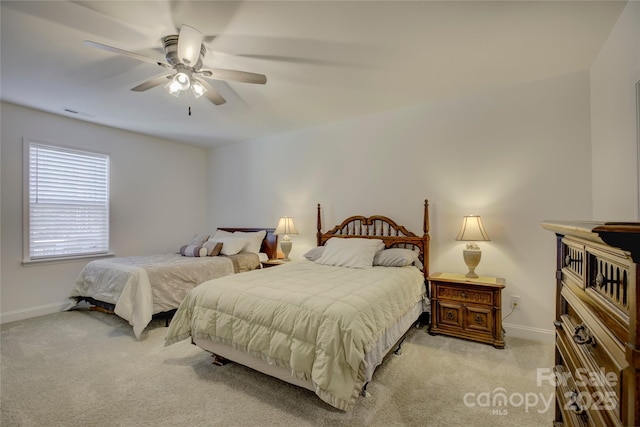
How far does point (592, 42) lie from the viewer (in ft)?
7.59

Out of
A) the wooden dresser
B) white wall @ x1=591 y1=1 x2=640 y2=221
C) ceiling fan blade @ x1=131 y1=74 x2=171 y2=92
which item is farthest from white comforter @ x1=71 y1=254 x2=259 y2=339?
white wall @ x1=591 y1=1 x2=640 y2=221

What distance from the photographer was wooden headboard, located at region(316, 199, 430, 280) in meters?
3.45

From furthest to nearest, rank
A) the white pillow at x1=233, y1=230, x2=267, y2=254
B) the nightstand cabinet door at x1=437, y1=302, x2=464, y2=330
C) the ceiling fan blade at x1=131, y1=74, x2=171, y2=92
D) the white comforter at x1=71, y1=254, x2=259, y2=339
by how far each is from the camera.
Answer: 1. the white pillow at x1=233, y1=230, x2=267, y2=254
2. the white comforter at x1=71, y1=254, x2=259, y2=339
3. the nightstand cabinet door at x1=437, y1=302, x2=464, y2=330
4. the ceiling fan blade at x1=131, y1=74, x2=171, y2=92

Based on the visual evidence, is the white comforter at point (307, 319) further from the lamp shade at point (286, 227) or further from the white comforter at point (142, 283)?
the lamp shade at point (286, 227)

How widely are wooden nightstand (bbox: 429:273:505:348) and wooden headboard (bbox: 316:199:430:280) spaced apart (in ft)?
1.21

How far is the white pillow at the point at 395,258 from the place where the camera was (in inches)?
126

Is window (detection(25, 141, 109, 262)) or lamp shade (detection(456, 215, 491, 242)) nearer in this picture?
lamp shade (detection(456, 215, 491, 242))

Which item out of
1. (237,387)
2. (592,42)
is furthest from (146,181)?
(592,42)

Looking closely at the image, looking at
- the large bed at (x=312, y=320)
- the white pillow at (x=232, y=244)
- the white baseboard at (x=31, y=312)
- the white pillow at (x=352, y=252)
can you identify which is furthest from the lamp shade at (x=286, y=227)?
the white baseboard at (x=31, y=312)

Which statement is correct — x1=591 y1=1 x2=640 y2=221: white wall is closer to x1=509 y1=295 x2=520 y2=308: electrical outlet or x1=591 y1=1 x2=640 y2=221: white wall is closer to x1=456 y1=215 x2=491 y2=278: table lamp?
x1=456 y1=215 x2=491 y2=278: table lamp

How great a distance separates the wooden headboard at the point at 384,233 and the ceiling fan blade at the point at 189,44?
2.65 metres

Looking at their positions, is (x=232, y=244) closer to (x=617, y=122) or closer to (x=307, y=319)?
(x=307, y=319)

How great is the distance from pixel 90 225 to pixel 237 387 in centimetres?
365

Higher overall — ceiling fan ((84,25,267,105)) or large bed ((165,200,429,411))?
ceiling fan ((84,25,267,105))
